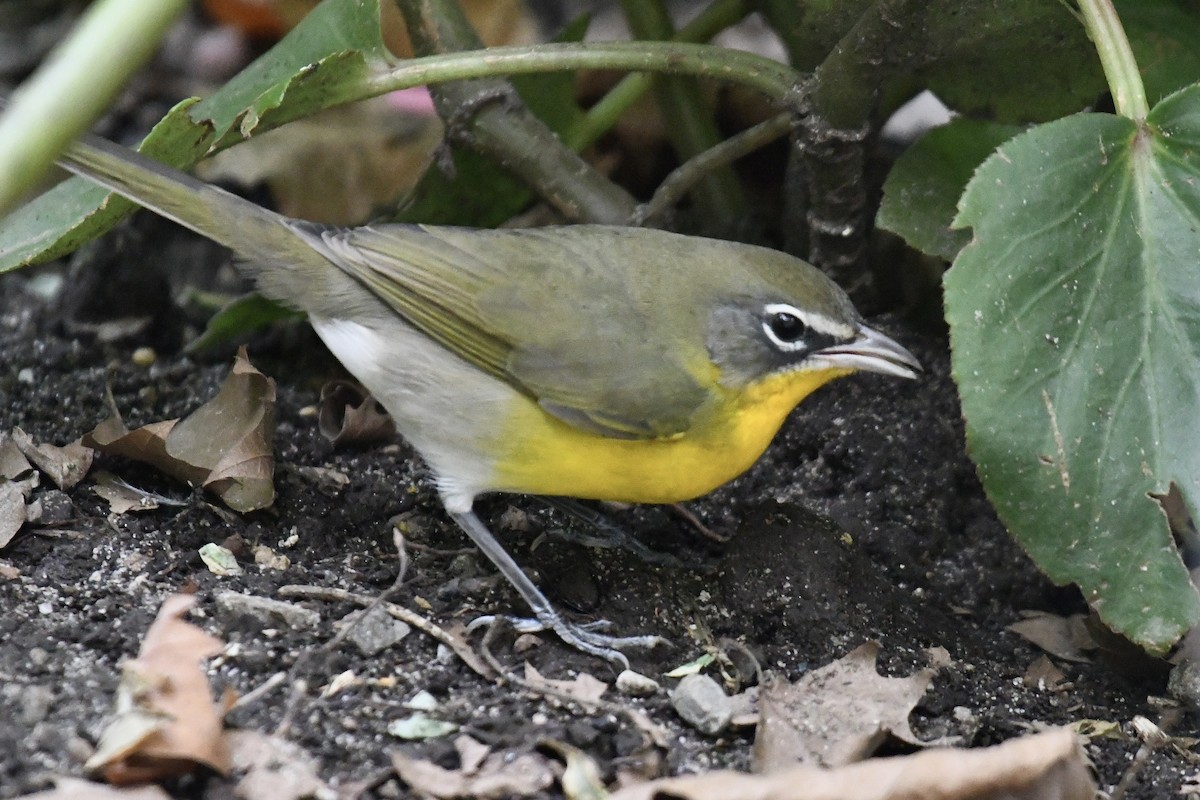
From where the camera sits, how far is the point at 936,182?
421 centimetres

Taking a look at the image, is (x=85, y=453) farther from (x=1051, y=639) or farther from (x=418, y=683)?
(x=1051, y=639)

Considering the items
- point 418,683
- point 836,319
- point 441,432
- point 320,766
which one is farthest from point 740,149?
point 320,766

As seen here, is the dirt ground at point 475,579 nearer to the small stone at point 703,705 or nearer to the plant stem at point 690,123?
the small stone at point 703,705

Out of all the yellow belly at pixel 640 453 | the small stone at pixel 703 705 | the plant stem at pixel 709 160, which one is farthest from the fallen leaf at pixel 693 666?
the plant stem at pixel 709 160

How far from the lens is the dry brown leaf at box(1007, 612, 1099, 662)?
12.8 feet

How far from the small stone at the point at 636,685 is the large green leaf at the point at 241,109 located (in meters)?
1.77

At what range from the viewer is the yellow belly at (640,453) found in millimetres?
3686

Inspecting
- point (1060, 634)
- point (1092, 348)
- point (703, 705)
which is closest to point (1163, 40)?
point (1092, 348)

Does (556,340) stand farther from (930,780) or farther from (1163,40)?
(1163,40)

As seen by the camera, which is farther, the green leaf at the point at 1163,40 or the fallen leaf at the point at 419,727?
the green leaf at the point at 1163,40

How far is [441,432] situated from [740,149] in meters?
1.44

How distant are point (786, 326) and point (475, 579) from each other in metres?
1.13

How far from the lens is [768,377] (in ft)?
12.3

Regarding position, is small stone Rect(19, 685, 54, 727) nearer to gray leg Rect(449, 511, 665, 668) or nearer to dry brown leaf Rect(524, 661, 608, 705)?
dry brown leaf Rect(524, 661, 608, 705)
